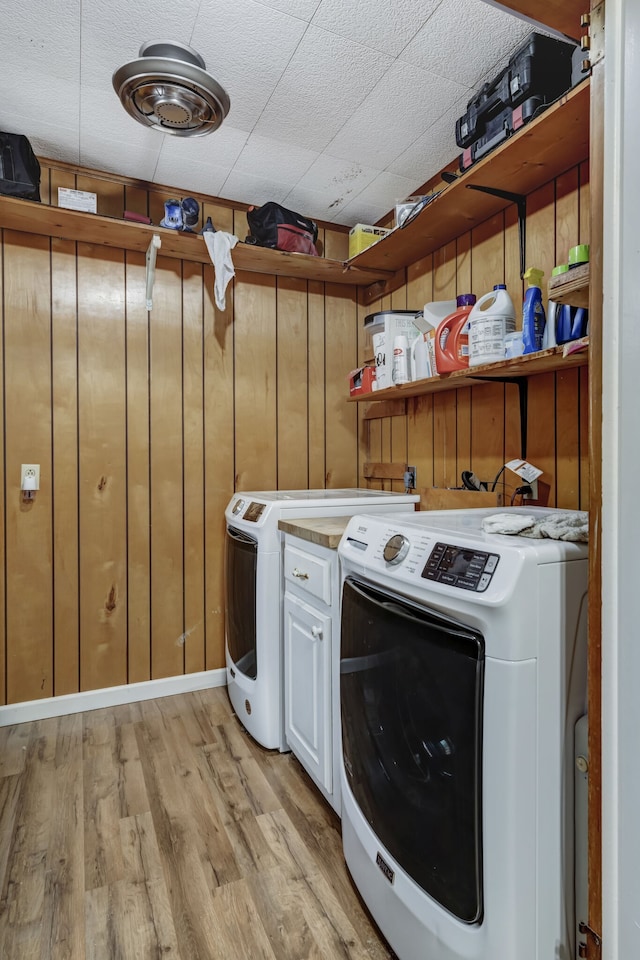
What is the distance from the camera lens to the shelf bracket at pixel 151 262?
2.17 m

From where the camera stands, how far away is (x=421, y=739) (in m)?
1.03

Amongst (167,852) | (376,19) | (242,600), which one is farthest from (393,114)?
(167,852)

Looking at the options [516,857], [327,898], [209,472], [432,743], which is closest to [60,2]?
[209,472]

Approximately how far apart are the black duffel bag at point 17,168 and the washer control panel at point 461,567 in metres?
2.11

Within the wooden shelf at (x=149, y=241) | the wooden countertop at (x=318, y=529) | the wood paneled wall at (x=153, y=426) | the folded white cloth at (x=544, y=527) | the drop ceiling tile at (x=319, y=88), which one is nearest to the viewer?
the folded white cloth at (x=544, y=527)

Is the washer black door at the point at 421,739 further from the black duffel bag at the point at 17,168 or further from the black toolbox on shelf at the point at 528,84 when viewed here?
the black duffel bag at the point at 17,168

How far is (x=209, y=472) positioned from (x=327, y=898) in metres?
1.79

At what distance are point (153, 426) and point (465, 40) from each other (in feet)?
6.22

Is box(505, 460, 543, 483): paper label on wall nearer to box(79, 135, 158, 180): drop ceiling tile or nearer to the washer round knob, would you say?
the washer round knob

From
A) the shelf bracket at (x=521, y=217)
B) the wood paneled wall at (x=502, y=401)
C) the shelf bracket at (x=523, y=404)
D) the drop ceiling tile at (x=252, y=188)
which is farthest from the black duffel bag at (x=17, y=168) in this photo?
the shelf bracket at (x=523, y=404)

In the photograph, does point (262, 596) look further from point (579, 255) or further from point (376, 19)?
point (376, 19)

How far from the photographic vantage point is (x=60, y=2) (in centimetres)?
147

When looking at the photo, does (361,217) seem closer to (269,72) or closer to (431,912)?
(269,72)

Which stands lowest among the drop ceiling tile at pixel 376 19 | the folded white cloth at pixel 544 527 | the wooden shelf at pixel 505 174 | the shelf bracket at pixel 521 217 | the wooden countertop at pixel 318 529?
the wooden countertop at pixel 318 529
